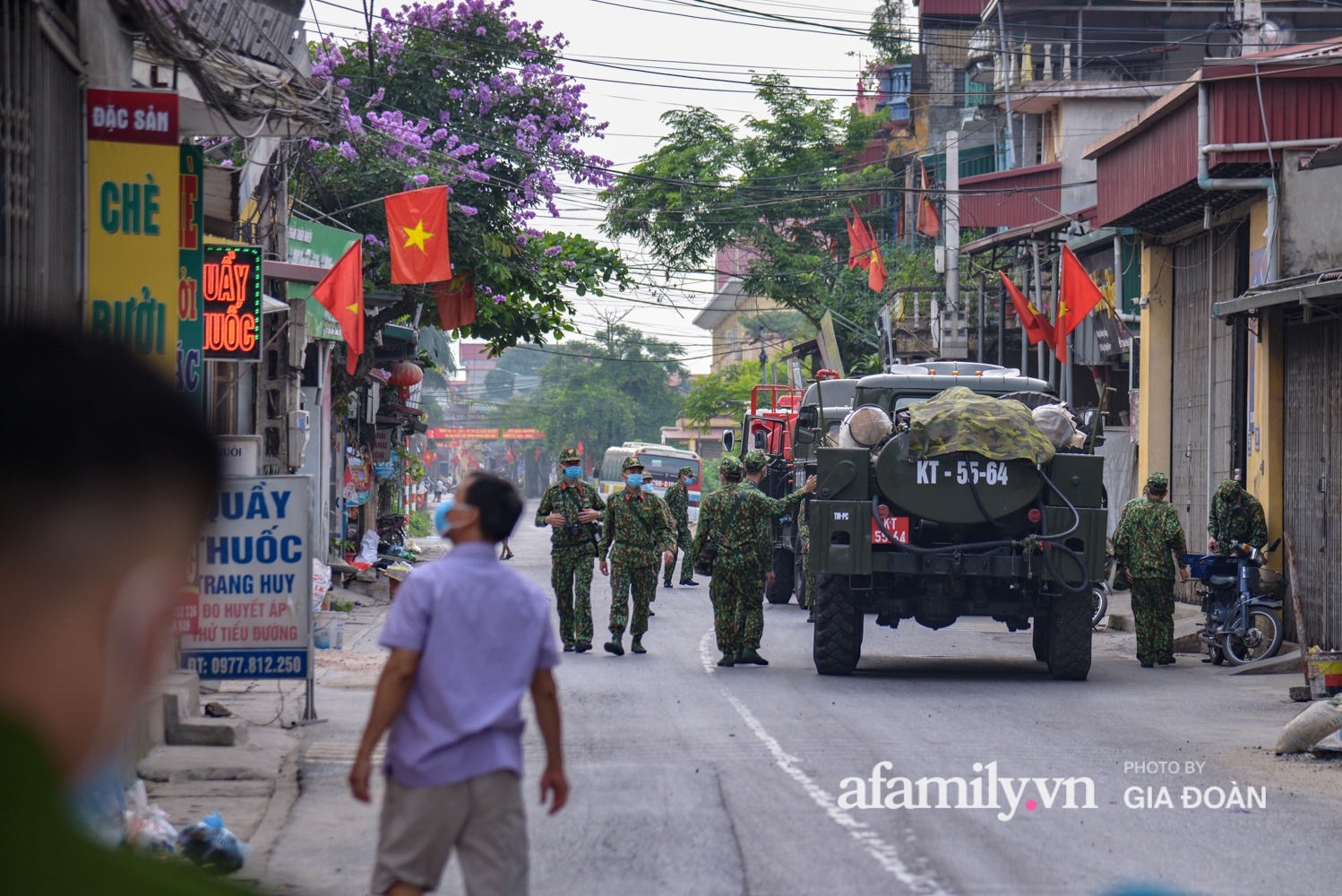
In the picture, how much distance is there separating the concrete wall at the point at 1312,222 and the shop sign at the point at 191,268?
12.0 m

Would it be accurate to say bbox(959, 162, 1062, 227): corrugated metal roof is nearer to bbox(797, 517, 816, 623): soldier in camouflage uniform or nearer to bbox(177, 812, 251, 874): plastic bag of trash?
bbox(797, 517, 816, 623): soldier in camouflage uniform

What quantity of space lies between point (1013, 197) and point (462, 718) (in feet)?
97.6

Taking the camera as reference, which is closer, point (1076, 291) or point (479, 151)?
point (1076, 291)

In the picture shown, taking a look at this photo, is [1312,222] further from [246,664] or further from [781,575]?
[246,664]

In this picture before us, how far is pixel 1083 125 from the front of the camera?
100 ft

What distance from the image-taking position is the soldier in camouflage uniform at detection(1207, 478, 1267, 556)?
47.4 ft

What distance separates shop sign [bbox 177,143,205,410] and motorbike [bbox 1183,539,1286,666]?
10070mm

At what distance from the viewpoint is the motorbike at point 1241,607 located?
14.4 m

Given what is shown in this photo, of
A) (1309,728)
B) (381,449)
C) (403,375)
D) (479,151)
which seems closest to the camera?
(1309,728)

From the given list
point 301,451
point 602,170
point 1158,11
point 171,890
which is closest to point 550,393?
point 1158,11

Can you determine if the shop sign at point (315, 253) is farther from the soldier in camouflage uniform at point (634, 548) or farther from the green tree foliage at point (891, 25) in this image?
the green tree foliage at point (891, 25)

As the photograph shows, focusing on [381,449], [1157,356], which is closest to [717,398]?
[381,449]

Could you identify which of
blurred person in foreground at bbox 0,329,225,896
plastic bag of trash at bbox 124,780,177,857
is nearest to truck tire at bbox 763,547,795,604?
plastic bag of trash at bbox 124,780,177,857

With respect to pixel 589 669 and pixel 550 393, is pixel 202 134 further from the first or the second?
pixel 550 393
